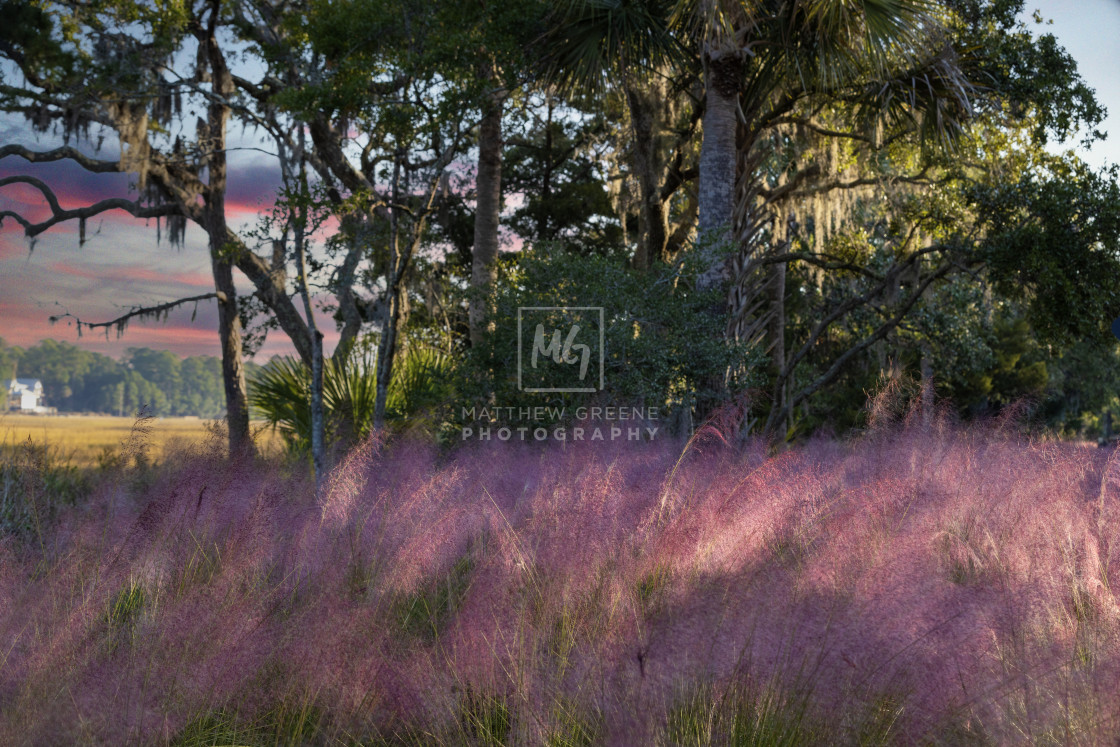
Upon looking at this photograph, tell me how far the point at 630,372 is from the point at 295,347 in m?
8.31

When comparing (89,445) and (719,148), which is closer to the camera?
(719,148)

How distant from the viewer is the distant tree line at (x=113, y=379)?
5397 centimetres

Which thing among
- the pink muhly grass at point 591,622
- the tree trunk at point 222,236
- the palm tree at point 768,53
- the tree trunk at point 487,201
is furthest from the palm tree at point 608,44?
the pink muhly grass at point 591,622

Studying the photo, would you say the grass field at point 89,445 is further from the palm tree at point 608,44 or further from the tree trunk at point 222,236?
the palm tree at point 608,44

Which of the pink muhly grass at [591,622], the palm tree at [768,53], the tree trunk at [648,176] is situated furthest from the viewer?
the tree trunk at [648,176]

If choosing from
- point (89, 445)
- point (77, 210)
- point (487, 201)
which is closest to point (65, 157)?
point (77, 210)

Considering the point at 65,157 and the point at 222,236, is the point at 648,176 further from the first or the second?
Answer: the point at 65,157

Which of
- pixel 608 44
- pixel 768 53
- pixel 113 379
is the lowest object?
pixel 113 379

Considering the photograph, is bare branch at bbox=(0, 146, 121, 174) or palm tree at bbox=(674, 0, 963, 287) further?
bare branch at bbox=(0, 146, 121, 174)

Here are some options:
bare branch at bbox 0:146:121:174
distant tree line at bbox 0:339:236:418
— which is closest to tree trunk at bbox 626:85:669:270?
bare branch at bbox 0:146:121:174

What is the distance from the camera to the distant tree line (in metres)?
A: 54.0

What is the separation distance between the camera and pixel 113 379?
203ft

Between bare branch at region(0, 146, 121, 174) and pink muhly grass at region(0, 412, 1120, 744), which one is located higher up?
Result: bare branch at region(0, 146, 121, 174)

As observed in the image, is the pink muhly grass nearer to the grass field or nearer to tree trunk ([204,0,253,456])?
the grass field
